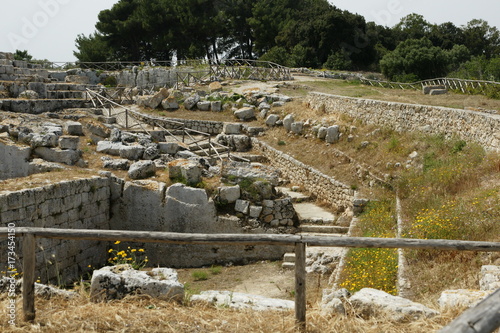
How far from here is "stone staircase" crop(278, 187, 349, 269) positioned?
441 inches

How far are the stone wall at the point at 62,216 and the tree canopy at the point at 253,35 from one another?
30.5 metres

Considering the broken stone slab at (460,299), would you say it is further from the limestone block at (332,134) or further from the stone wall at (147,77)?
the stone wall at (147,77)

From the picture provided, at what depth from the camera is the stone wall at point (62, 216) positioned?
9.51 m

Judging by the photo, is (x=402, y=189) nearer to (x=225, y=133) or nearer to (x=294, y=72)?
(x=225, y=133)

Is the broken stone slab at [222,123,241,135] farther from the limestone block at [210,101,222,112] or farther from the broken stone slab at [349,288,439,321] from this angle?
the broken stone slab at [349,288,439,321]

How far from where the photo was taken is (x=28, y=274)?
492 centimetres

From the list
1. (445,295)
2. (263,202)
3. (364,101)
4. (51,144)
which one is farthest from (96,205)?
(364,101)

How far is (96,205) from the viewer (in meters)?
11.7

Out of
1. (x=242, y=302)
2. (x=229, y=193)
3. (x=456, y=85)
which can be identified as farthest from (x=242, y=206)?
(x=456, y=85)

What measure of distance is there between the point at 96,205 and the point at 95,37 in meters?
38.3

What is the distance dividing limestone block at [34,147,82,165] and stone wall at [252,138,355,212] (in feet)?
23.7

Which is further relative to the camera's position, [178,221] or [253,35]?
[253,35]

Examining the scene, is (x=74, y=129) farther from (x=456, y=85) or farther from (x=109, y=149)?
(x=456, y=85)

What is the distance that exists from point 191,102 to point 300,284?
21.1 m
